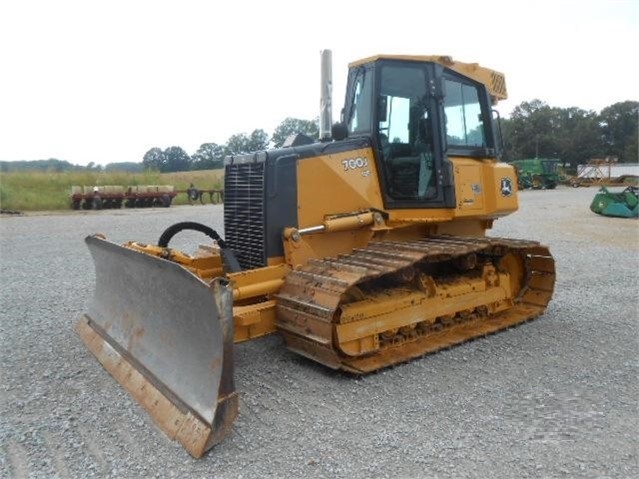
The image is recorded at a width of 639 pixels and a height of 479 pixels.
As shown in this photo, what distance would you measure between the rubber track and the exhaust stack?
3.98 ft

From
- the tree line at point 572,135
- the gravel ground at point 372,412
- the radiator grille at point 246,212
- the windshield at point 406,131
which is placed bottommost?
the gravel ground at point 372,412

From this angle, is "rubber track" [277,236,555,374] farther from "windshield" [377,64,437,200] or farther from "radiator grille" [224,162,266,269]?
"windshield" [377,64,437,200]

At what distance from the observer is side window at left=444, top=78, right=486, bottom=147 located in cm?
588

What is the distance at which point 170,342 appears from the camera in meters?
4.13

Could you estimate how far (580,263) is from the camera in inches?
386

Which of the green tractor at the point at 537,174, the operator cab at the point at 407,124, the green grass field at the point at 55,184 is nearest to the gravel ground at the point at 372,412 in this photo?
the operator cab at the point at 407,124

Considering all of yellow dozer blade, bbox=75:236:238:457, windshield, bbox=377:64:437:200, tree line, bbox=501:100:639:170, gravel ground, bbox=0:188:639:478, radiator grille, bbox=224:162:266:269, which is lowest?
gravel ground, bbox=0:188:639:478

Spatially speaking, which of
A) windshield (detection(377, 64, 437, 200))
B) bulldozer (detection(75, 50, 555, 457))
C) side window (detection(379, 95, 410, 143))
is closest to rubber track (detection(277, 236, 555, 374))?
bulldozer (detection(75, 50, 555, 457))

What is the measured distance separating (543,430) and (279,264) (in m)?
2.53

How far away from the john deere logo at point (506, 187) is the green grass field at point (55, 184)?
22.4 m

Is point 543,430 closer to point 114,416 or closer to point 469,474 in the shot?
point 469,474

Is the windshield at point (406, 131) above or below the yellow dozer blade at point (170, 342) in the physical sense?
above

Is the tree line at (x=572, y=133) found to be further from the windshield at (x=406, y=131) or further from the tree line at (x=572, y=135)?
the windshield at (x=406, y=131)

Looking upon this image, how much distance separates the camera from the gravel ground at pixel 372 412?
315 centimetres
